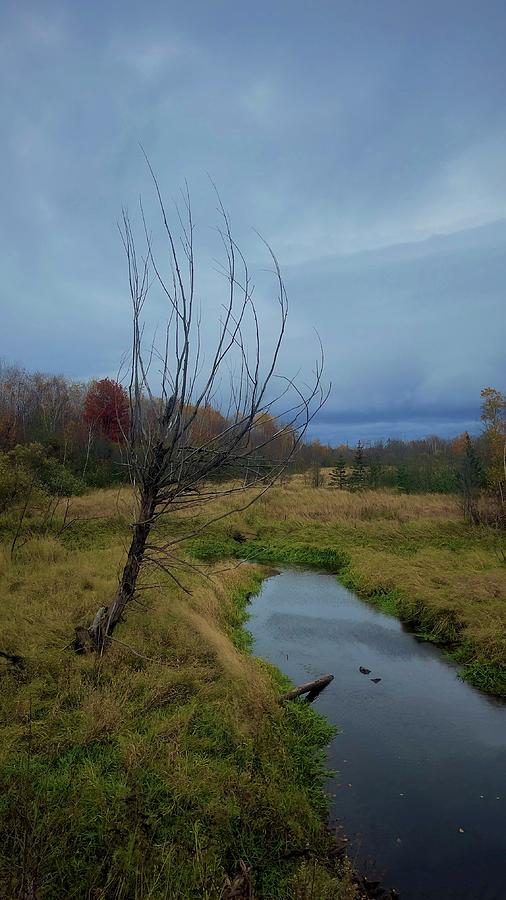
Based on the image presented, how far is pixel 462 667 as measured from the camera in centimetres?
812

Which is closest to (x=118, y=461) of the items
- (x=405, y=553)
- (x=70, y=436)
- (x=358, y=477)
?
(x=405, y=553)

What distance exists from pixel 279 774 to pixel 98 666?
2.51m

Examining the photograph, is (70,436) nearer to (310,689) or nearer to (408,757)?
(310,689)

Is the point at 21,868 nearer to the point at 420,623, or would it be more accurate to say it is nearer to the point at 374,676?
the point at 374,676

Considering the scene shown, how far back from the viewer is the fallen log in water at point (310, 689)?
6516 millimetres

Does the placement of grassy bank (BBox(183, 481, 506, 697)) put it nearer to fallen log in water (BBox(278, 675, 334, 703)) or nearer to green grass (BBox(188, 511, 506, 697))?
green grass (BBox(188, 511, 506, 697))

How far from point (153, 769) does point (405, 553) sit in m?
11.8

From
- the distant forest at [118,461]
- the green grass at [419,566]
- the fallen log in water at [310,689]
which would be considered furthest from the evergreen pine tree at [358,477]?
the fallen log in water at [310,689]

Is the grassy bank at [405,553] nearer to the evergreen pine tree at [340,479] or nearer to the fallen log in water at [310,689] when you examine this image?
the fallen log in water at [310,689]

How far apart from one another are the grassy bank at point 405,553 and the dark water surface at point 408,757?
594mm

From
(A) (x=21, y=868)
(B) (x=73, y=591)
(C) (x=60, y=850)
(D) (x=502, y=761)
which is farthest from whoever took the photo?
(B) (x=73, y=591)

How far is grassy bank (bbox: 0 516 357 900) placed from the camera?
3.49 m

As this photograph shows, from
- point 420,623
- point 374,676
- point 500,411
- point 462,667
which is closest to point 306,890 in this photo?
point 374,676

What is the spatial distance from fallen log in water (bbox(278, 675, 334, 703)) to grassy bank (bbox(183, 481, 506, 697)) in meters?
1.95
